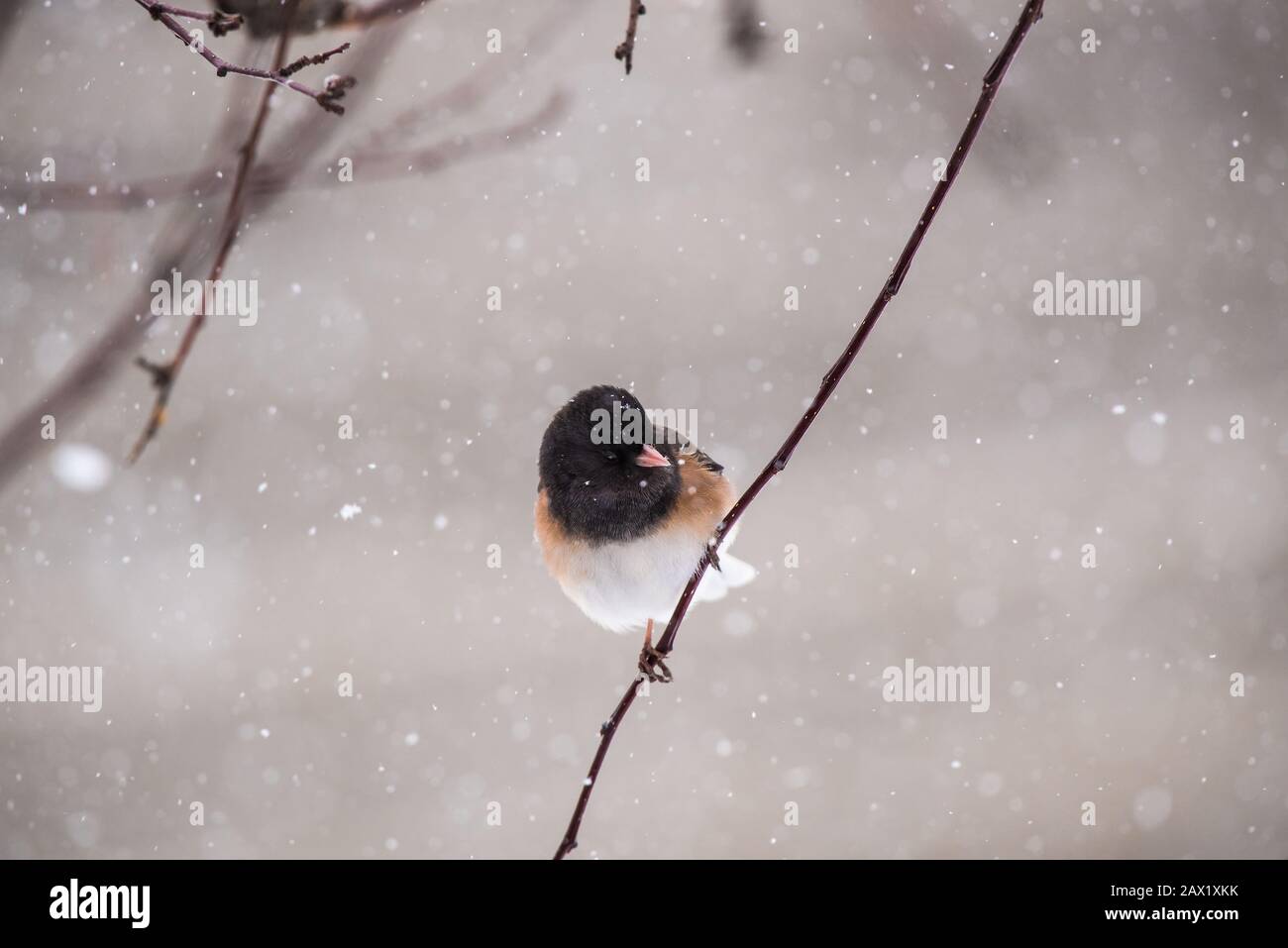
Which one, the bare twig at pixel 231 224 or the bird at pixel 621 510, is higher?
the bare twig at pixel 231 224

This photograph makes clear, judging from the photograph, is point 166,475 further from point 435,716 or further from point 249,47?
point 249,47

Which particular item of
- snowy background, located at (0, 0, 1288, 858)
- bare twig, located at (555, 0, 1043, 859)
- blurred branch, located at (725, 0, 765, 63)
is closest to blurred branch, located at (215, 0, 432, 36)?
blurred branch, located at (725, 0, 765, 63)

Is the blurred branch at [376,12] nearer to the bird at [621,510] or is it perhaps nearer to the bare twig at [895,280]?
the bare twig at [895,280]

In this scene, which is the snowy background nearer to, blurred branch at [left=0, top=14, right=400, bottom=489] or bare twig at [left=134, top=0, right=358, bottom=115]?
blurred branch at [left=0, top=14, right=400, bottom=489]

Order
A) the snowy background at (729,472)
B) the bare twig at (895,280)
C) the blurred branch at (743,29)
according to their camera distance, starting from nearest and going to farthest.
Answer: the bare twig at (895,280) < the blurred branch at (743,29) < the snowy background at (729,472)

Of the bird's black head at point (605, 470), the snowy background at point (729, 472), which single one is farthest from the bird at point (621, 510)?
the snowy background at point (729, 472)

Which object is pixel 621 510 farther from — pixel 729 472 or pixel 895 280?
pixel 729 472

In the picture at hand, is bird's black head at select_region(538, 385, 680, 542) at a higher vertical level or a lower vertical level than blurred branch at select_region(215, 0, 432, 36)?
lower
